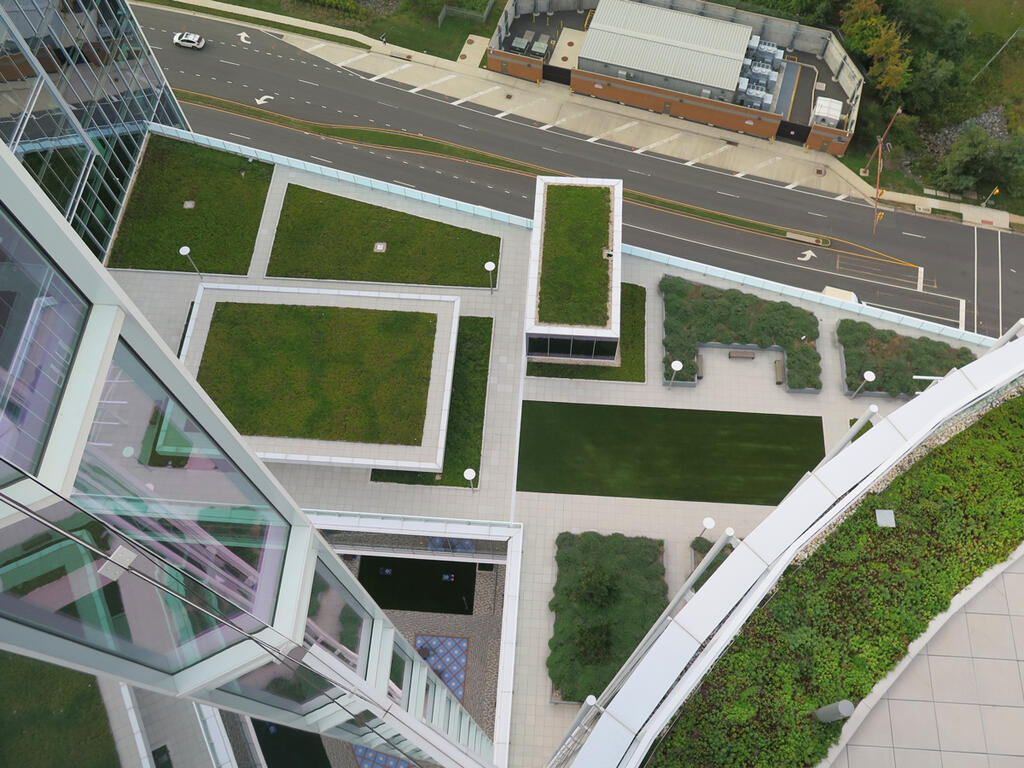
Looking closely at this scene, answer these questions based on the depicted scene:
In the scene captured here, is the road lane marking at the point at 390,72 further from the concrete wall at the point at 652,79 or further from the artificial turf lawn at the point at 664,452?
the artificial turf lawn at the point at 664,452

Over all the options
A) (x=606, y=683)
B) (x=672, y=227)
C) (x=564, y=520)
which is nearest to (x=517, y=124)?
(x=672, y=227)

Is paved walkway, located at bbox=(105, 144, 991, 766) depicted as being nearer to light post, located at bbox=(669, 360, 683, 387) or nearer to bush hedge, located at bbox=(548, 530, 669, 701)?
light post, located at bbox=(669, 360, 683, 387)

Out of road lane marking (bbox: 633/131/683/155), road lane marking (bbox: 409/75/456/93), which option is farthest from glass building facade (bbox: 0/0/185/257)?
road lane marking (bbox: 633/131/683/155)

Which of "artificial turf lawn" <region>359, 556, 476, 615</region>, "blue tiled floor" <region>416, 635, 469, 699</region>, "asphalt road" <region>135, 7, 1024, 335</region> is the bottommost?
"blue tiled floor" <region>416, 635, 469, 699</region>

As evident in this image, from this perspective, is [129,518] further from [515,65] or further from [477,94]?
[515,65]

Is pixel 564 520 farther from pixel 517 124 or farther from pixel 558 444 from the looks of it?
pixel 517 124

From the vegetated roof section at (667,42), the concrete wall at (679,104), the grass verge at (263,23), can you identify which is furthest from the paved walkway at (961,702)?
the grass verge at (263,23)

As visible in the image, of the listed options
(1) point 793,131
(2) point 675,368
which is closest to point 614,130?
(1) point 793,131
